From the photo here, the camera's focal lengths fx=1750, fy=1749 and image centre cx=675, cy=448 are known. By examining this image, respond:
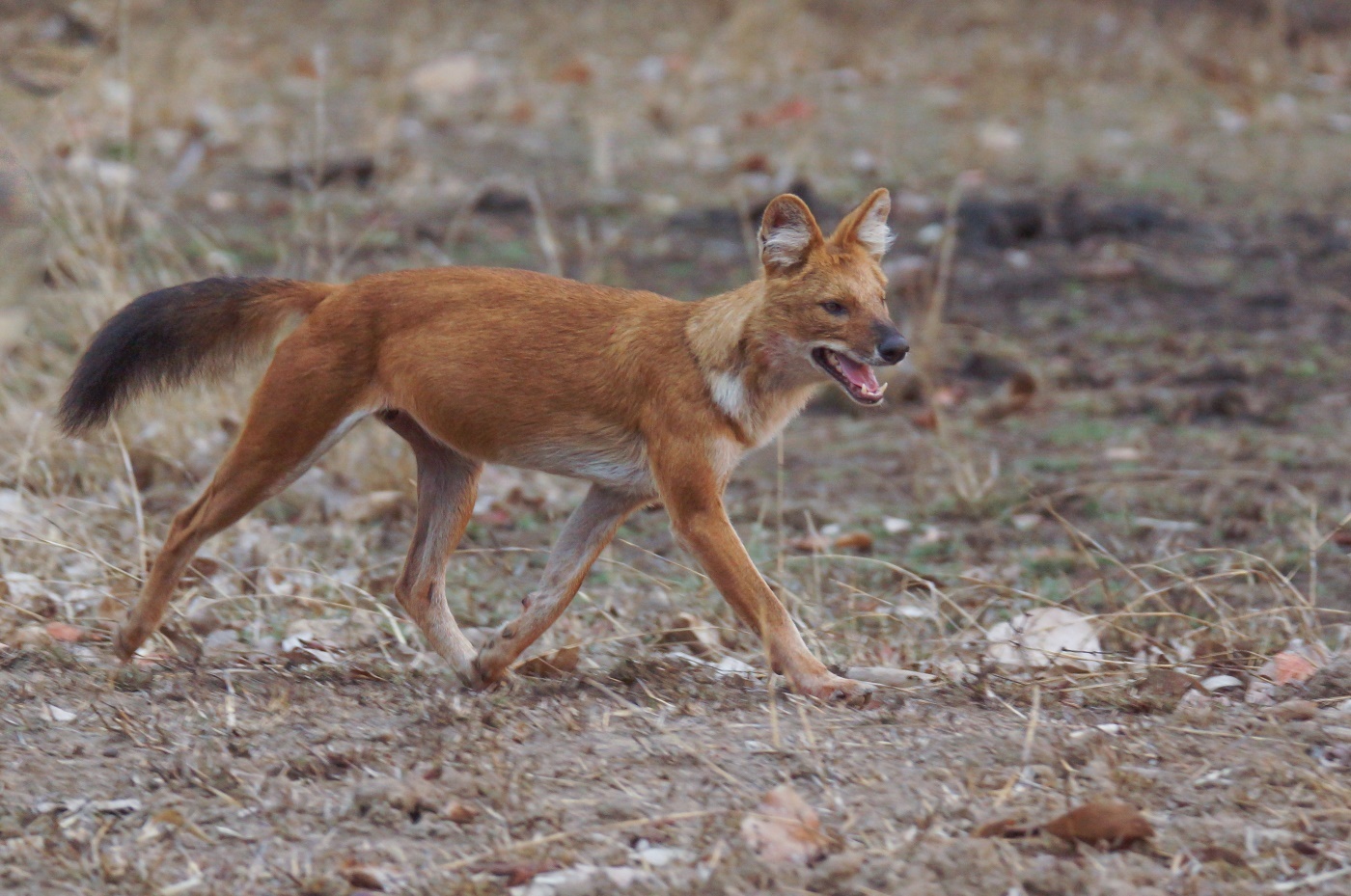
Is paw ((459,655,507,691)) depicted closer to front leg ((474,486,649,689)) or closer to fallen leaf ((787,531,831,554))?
front leg ((474,486,649,689))

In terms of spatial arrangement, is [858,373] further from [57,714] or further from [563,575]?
[57,714]

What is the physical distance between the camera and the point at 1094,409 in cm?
730

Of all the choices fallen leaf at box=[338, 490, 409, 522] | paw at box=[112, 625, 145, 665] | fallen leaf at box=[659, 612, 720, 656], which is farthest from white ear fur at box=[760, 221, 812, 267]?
fallen leaf at box=[338, 490, 409, 522]

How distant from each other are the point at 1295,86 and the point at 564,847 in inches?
441

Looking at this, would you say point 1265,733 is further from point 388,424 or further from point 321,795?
point 388,424

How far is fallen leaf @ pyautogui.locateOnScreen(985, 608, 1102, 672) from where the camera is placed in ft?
14.2

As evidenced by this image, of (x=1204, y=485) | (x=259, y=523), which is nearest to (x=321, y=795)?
(x=259, y=523)

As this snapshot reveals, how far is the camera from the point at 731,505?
6.31 metres

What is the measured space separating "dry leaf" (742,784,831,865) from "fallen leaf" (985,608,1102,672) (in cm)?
121

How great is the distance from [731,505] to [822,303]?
2.27m

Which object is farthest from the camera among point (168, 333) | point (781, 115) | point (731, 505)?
point (781, 115)

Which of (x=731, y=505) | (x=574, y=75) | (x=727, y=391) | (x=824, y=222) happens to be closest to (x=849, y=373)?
(x=727, y=391)

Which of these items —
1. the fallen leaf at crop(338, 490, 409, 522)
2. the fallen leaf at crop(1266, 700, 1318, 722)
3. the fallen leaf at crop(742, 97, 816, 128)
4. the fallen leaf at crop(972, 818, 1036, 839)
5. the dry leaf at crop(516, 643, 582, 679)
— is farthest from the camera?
the fallen leaf at crop(742, 97, 816, 128)

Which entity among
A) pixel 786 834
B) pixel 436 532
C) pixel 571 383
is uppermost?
pixel 571 383
